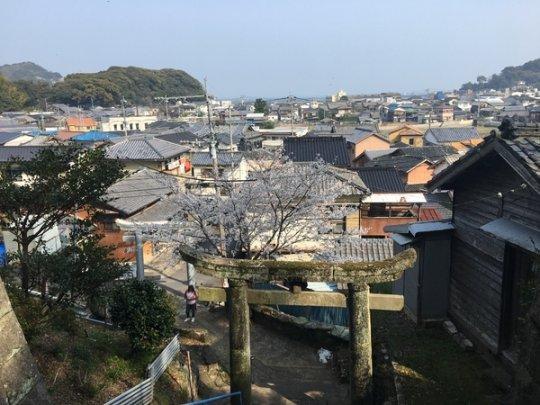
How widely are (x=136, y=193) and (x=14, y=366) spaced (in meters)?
20.9

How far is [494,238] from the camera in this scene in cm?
971

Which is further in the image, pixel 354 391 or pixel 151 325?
pixel 151 325

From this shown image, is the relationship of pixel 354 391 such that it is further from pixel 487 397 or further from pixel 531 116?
pixel 531 116

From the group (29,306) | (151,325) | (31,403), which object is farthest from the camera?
(151,325)

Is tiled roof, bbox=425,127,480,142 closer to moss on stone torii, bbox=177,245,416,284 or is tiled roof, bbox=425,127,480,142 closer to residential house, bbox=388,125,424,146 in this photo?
residential house, bbox=388,125,424,146

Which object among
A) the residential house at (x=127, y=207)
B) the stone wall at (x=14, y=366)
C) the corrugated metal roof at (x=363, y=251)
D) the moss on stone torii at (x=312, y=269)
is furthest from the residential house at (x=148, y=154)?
the stone wall at (x=14, y=366)

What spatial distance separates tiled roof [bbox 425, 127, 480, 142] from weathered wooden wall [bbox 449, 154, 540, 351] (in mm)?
51493

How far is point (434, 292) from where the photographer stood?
39.8ft

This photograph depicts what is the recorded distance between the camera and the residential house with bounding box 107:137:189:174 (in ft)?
117

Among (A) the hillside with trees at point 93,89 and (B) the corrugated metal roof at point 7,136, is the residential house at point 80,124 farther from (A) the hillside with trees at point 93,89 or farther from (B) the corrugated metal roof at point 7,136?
(A) the hillside with trees at point 93,89

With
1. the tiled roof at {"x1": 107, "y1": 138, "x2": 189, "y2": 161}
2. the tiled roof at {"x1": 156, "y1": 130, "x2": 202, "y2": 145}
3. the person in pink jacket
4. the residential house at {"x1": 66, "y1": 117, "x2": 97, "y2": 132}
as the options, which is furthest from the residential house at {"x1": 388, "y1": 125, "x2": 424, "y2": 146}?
the person in pink jacket

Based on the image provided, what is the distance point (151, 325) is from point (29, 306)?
8.89 ft

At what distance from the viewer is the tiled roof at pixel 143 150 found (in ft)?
117

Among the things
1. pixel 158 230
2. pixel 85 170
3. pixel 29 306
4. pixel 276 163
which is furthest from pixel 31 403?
pixel 276 163
